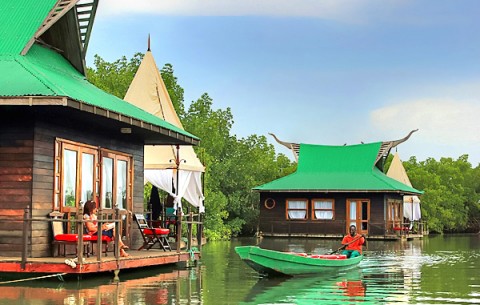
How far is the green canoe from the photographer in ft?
54.7

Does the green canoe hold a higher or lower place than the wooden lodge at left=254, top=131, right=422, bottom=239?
lower

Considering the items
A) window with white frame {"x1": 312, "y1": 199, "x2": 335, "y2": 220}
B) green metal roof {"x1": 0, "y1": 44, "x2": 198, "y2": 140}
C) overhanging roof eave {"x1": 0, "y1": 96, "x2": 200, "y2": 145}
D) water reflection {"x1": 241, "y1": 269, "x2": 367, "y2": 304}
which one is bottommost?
water reflection {"x1": 241, "y1": 269, "x2": 367, "y2": 304}

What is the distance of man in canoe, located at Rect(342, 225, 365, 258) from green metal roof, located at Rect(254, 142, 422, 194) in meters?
22.0

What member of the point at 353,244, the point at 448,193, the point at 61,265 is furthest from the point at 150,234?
the point at 448,193

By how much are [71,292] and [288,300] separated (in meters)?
3.69

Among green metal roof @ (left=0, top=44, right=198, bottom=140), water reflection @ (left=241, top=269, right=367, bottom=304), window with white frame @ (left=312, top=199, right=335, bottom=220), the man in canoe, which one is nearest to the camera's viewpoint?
water reflection @ (left=241, top=269, right=367, bottom=304)

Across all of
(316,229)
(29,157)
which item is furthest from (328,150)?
(29,157)

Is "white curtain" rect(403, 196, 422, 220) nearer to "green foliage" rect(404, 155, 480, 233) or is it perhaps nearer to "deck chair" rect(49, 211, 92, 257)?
"green foliage" rect(404, 155, 480, 233)

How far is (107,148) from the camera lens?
19.1 metres

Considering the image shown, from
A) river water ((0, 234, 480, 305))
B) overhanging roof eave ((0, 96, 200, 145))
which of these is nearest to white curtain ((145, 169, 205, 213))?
river water ((0, 234, 480, 305))

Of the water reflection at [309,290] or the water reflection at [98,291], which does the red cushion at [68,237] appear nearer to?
the water reflection at [98,291]

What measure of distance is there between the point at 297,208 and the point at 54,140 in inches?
1174

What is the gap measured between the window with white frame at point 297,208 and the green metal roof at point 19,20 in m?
28.6

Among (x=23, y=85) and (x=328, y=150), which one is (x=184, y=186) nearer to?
(x=23, y=85)
